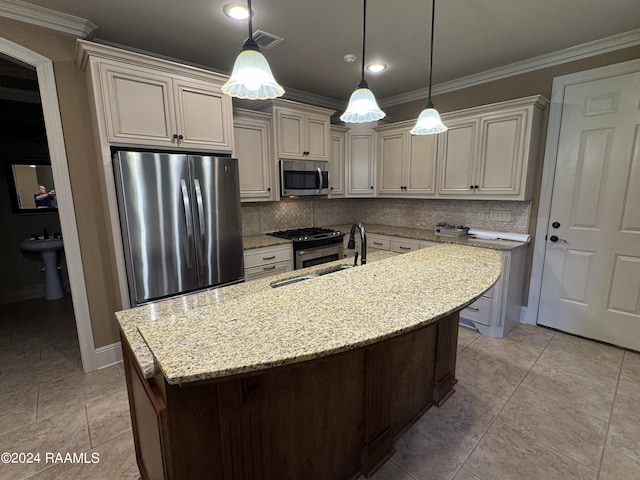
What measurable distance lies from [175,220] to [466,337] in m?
2.94

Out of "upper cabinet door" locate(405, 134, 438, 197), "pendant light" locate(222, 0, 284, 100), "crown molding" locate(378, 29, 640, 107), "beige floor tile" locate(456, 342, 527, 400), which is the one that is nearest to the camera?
"pendant light" locate(222, 0, 284, 100)

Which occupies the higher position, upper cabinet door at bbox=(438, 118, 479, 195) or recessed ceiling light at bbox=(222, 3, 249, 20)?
recessed ceiling light at bbox=(222, 3, 249, 20)

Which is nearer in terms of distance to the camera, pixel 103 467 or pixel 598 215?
pixel 103 467

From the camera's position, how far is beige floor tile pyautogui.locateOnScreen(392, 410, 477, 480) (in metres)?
1.57

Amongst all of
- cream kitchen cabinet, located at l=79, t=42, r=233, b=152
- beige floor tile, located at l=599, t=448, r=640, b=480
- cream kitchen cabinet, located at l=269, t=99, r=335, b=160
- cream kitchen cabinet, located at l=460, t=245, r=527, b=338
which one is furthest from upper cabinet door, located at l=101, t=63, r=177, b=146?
beige floor tile, located at l=599, t=448, r=640, b=480

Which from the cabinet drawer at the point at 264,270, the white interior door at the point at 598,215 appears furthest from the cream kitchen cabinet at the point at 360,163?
the white interior door at the point at 598,215

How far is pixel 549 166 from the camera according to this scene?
9.61 ft

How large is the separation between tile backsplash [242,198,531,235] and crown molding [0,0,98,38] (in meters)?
1.96

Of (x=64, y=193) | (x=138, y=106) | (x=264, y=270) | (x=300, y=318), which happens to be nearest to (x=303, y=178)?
(x=264, y=270)

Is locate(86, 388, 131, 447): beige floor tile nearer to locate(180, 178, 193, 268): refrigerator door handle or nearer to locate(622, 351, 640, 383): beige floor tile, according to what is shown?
locate(180, 178, 193, 268): refrigerator door handle

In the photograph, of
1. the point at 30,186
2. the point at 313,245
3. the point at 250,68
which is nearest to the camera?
the point at 250,68

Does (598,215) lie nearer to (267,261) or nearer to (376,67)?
(376,67)

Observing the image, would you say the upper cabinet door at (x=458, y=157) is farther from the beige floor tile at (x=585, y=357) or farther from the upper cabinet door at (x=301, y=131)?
the beige floor tile at (x=585, y=357)

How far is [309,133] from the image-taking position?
11.4ft
